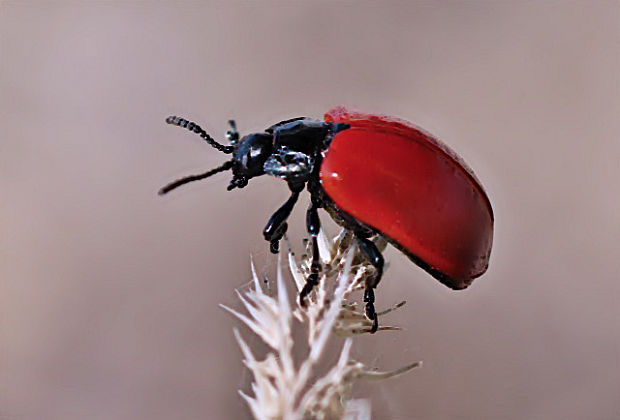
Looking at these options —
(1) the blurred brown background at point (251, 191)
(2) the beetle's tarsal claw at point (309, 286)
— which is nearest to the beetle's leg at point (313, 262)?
(2) the beetle's tarsal claw at point (309, 286)

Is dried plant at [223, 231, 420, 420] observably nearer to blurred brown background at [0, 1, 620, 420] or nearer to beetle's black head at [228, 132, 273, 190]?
beetle's black head at [228, 132, 273, 190]

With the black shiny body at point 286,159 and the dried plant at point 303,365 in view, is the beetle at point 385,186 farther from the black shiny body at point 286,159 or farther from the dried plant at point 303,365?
the dried plant at point 303,365

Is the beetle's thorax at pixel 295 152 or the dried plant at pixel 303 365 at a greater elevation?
the beetle's thorax at pixel 295 152

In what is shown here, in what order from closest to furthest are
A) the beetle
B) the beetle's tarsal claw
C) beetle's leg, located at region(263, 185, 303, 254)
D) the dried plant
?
1. the dried plant
2. the beetle's tarsal claw
3. the beetle
4. beetle's leg, located at region(263, 185, 303, 254)

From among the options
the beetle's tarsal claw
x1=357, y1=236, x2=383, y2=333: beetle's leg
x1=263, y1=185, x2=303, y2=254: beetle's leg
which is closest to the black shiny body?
x1=263, y1=185, x2=303, y2=254: beetle's leg

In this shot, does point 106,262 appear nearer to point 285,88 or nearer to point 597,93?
point 285,88

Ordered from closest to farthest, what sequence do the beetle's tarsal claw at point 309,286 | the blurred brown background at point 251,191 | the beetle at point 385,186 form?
the beetle's tarsal claw at point 309,286 → the beetle at point 385,186 → the blurred brown background at point 251,191
